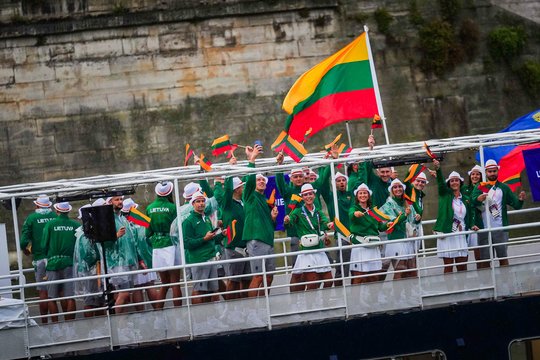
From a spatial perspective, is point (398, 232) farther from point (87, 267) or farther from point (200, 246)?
point (87, 267)

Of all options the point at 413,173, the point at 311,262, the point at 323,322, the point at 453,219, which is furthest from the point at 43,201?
the point at 453,219

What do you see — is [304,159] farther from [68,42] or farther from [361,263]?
[68,42]

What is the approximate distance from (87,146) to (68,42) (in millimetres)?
2069

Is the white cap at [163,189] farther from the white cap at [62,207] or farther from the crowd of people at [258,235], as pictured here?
the white cap at [62,207]

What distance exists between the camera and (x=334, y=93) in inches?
792

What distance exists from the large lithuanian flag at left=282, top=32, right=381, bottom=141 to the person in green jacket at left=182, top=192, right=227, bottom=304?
9.04 feet

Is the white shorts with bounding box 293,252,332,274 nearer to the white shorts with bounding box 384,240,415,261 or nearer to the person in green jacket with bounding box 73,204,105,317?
the white shorts with bounding box 384,240,415,261

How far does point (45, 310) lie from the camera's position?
17.8 meters

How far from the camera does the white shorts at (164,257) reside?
1759cm

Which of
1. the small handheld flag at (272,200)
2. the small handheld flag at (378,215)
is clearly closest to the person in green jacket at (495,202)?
the small handheld flag at (378,215)

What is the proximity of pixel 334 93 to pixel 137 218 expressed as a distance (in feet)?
12.3

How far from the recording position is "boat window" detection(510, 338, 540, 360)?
676 inches

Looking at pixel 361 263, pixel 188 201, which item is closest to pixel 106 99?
pixel 188 201

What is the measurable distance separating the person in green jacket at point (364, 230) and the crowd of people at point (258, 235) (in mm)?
13
